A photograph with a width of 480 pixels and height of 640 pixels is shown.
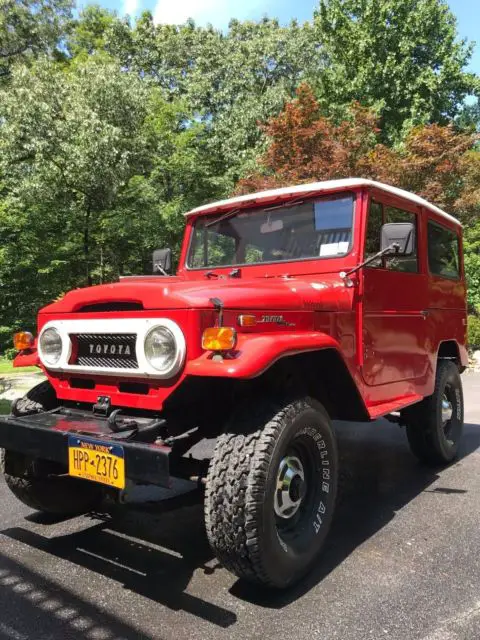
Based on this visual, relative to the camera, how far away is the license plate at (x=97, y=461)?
241 cm

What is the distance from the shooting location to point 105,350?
294 centimetres

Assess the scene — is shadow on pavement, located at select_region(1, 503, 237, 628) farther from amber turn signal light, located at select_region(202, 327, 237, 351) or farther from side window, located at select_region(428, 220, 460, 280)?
side window, located at select_region(428, 220, 460, 280)

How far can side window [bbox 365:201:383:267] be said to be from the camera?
3762 millimetres

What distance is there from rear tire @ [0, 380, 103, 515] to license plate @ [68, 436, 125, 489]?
718 millimetres

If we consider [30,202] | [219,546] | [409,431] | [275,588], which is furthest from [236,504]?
[30,202]

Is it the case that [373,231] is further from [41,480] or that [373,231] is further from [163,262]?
[41,480]

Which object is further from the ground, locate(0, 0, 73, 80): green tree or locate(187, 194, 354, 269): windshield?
locate(0, 0, 73, 80): green tree

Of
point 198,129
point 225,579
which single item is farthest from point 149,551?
point 198,129

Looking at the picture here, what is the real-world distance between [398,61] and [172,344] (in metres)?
18.9

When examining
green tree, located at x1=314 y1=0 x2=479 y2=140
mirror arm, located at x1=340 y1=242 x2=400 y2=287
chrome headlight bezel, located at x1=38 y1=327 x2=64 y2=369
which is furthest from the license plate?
green tree, located at x1=314 y1=0 x2=479 y2=140

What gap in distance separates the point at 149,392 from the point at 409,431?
283 centimetres

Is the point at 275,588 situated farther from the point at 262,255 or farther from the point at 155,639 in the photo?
the point at 262,255

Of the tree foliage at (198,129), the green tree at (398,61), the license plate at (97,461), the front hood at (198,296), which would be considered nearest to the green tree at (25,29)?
the tree foliage at (198,129)

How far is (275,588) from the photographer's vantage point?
2.58 metres
